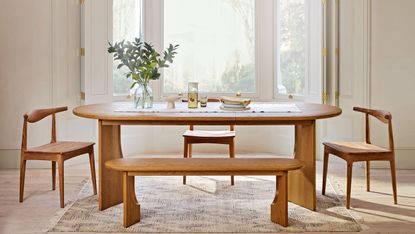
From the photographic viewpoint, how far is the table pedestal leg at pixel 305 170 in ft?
13.4

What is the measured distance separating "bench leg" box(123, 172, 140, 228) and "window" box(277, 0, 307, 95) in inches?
125

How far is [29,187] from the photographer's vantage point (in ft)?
16.0

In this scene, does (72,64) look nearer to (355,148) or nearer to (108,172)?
(108,172)

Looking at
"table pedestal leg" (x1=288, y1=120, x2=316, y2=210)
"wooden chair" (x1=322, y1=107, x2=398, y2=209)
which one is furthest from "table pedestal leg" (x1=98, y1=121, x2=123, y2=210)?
"wooden chair" (x1=322, y1=107, x2=398, y2=209)

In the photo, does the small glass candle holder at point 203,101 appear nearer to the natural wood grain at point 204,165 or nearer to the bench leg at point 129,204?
the natural wood grain at point 204,165

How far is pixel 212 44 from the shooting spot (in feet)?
22.6

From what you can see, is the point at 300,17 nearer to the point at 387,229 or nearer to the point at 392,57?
the point at 392,57

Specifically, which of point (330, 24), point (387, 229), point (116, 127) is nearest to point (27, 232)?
point (116, 127)

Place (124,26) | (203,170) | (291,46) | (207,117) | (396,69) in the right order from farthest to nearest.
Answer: (291,46) < (124,26) < (396,69) < (207,117) < (203,170)

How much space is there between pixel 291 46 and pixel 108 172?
3.16 metres

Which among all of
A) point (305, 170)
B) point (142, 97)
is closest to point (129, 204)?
point (142, 97)

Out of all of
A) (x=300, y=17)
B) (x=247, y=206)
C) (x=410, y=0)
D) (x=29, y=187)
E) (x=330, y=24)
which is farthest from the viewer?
(x=300, y=17)

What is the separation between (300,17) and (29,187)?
11.1 feet

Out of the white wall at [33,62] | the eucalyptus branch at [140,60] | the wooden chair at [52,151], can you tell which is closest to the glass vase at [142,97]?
the eucalyptus branch at [140,60]
